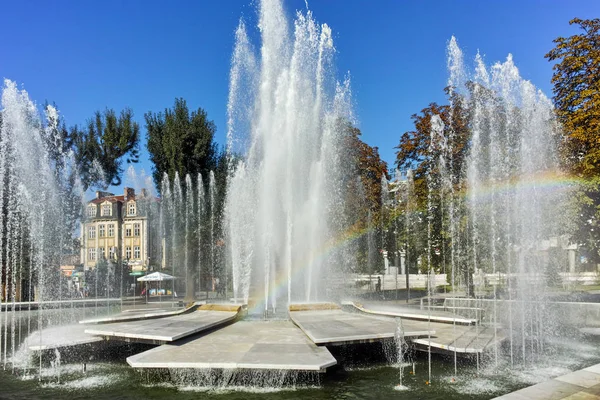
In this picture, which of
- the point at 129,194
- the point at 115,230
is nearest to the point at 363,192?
the point at 115,230

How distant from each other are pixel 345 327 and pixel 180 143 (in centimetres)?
2636

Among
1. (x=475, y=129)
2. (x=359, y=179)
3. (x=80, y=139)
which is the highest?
(x=80, y=139)

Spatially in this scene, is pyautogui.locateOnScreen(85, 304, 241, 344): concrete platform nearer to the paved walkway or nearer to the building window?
the paved walkway

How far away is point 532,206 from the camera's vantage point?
69.9 ft

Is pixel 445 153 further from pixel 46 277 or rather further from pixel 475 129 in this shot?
pixel 46 277

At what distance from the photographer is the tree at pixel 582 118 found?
20.5 metres

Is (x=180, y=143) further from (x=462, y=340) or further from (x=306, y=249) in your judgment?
(x=462, y=340)

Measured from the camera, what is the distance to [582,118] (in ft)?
68.6

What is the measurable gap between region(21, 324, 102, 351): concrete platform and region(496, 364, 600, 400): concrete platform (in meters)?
10.5

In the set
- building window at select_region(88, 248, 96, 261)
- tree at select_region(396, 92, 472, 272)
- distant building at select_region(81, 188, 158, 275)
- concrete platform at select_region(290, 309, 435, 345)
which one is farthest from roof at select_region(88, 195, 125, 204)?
concrete platform at select_region(290, 309, 435, 345)

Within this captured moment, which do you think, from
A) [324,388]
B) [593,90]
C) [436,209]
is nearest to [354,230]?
[436,209]

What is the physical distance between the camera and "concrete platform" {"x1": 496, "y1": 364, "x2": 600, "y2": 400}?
6.92m

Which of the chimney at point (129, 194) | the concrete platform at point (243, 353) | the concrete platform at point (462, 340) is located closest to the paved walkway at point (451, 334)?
the concrete platform at point (462, 340)

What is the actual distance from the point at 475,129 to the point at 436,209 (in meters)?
4.59
